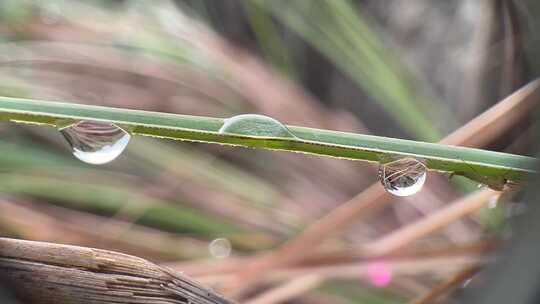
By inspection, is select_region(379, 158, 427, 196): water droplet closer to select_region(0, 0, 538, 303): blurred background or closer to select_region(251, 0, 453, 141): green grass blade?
select_region(0, 0, 538, 303): blurred background

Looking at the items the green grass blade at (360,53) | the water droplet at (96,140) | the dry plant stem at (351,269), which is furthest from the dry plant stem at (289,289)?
the water droplet at (96,140)

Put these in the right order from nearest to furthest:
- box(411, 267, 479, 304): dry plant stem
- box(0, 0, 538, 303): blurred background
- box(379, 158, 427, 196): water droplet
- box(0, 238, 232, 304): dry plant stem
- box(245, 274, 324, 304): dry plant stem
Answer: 1. box(0, 238, 232, 304): dry plant stem
2. box(379, 158, 427, 196): water droplet
3. box(411, 267, 479, 304): dry plant stem
4. box(245, 274, 324, 304): dry plant stem
5. box(0, 0, 538, 303): blurred background

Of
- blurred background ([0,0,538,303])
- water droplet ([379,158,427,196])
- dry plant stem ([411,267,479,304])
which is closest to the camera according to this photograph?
water droplet ([379,158,427,196])

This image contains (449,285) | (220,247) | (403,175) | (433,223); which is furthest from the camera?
(220,247)

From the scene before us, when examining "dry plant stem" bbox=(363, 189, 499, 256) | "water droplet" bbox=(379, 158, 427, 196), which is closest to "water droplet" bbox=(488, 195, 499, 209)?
"dry plant stem" bbox=(363, 189, 499, 256)

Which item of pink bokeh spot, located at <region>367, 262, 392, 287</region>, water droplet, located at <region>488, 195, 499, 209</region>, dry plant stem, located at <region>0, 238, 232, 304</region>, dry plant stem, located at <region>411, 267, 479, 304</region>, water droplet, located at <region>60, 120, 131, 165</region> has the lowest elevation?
dry plant stem, located at <region>0, 238, 232, 304</region>

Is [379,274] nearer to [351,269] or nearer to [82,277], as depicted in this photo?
[351,269]

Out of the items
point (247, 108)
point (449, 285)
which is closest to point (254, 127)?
point (449, 285)
